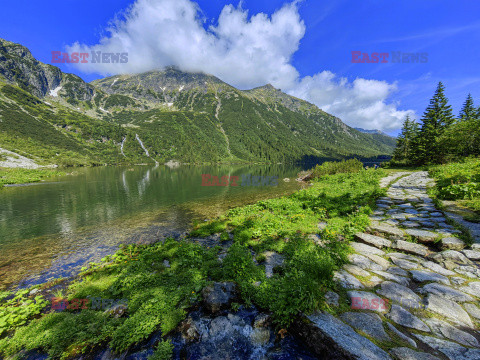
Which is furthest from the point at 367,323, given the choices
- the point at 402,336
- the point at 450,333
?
the point at 450,333

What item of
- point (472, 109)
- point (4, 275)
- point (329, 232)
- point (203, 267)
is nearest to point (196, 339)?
point (203, 267)

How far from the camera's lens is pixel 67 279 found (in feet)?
32.8

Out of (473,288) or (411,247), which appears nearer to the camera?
(473,288)

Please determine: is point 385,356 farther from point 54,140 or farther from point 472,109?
point 54,140

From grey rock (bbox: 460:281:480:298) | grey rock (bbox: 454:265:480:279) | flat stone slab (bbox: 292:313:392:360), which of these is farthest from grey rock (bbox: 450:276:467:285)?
flat stone slab (bbox: 292:313:392:360)

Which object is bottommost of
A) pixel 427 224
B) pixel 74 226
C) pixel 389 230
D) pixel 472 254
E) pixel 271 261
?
pixel 74 226

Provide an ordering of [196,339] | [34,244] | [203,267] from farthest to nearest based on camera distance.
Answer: [34,244] → [203,267] → [196,339]

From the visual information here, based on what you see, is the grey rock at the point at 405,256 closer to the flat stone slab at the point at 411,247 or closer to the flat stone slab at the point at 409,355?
the flat stone slab at the point at 411,247

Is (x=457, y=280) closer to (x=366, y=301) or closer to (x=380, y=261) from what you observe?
(x=380, y=261)

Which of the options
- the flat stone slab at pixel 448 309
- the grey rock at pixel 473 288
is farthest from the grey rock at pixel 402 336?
the grey rock at pixel 473 288

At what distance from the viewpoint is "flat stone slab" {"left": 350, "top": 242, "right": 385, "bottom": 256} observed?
7443 mm

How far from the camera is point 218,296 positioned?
20.1 feet

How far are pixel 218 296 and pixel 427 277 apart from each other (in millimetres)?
6363

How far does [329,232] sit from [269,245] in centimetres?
335
